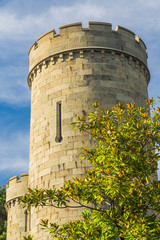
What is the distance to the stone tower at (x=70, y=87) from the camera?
50.5 feet

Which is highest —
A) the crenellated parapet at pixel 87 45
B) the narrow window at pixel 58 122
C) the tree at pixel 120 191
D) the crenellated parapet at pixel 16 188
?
the crenellated parapet at pixel 87 45

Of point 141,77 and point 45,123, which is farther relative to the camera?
point 141,77

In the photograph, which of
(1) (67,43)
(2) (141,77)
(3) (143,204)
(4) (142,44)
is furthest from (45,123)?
(3) (143,204)

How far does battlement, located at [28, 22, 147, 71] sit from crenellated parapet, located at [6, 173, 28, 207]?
7.07m

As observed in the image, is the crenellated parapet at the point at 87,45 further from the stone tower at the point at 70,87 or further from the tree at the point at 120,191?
the tree at the point at 120,191

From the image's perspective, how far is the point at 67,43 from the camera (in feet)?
56.6

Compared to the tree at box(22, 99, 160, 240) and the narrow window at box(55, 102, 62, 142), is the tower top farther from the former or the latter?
the tree at box(22, 99, 160, 240)

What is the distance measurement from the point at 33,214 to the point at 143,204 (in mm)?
7731

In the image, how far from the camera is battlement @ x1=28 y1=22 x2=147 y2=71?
17172 millimetres

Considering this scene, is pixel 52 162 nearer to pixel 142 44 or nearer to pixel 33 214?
pixel 33 214

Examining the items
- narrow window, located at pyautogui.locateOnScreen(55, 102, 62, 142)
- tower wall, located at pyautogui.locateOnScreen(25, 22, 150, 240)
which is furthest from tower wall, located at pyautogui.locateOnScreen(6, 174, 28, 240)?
narrow window, located at pyautogui.locateOnScreen(55, 102, 62, 142)

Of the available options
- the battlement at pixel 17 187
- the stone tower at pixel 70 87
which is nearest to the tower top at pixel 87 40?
the stone tower at pixel 70 87

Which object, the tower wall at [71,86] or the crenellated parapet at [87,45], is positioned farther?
the crenellated parapet at [87,45]

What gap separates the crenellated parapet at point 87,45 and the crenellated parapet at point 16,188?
661cm
